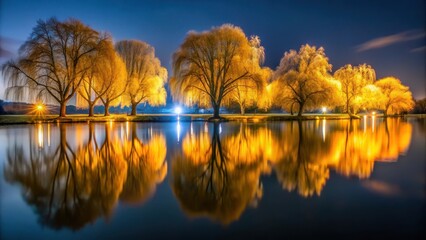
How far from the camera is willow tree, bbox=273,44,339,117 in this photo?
4062cm

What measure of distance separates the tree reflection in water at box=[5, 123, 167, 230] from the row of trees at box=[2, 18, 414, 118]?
Answer: 2464cm

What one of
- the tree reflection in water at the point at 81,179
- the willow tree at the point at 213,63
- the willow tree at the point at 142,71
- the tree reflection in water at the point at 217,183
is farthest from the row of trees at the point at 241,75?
the tree reflection in water at the point at 217,183

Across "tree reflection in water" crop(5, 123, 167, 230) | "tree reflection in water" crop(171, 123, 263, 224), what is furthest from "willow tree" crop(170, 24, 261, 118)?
"tree reflection in water" crop(171, 123, 263, 224)

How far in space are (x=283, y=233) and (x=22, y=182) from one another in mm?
6359

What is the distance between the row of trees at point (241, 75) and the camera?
35625 mm

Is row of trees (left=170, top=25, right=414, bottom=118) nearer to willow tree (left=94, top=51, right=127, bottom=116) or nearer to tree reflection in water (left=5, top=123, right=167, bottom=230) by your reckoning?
willow tree (left=94, top=51, right=127, bottom=116)

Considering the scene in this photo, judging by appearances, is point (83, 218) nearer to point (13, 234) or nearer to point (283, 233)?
point (13, 234)

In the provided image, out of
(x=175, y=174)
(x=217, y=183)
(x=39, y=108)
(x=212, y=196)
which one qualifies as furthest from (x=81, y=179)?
(x=39, y=108)

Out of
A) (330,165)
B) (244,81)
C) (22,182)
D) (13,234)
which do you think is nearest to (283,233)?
(13,234)

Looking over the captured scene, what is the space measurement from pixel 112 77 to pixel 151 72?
8686mm

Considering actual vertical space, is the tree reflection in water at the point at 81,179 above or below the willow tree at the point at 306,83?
below

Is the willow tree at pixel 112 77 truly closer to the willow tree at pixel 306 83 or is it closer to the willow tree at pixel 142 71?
the willow tree at pixel 142 71

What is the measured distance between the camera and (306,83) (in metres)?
40.8

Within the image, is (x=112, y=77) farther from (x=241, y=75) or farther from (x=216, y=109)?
(x=241, y=75)
